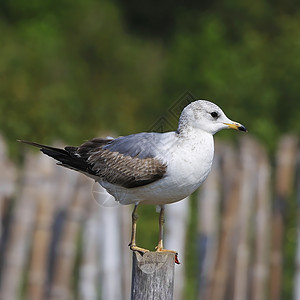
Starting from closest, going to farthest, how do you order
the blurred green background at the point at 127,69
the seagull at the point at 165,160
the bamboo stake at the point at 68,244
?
the seagull at the point at 165,160
the bamboo stake at the point at 68,244
the blurred green background at the point at 127,69

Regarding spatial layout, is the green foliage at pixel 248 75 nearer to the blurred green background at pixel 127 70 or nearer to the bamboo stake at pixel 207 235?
the blurred green background at pixel 127 70

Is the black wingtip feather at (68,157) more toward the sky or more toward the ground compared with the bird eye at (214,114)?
more toward the ground

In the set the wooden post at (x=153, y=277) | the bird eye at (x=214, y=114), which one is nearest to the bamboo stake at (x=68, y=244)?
the wooden post at (x=153, y=277)

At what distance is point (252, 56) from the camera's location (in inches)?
471

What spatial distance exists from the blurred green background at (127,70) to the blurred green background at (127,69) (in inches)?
0.8

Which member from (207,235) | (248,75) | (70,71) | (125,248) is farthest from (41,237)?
(70,71)

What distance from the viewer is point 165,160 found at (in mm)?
3336

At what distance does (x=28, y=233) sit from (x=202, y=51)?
6.73 m

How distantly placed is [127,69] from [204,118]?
11.0m

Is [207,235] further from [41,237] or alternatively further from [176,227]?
[41,237]

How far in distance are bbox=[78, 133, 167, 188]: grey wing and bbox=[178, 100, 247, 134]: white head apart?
5.9 inches

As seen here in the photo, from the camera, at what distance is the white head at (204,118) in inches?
132

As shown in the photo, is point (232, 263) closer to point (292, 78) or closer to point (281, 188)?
point (281, 188)

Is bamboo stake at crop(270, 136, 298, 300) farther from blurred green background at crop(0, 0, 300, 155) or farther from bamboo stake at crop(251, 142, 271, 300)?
blurred green background at crop(0, 0, 300, 155)
